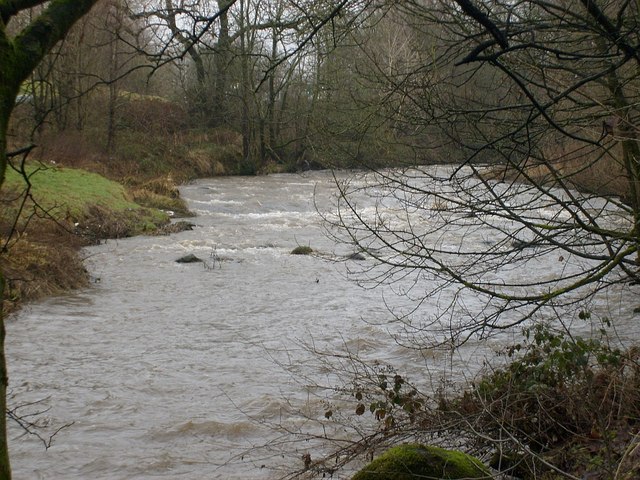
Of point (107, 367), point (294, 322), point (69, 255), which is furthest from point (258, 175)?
point (107, 367)

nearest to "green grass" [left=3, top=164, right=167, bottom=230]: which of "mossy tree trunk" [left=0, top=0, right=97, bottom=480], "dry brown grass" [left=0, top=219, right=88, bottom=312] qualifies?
"dry brown grass" [left=0, top=219, right=88, bottom=312]

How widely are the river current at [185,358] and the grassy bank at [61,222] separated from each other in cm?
51

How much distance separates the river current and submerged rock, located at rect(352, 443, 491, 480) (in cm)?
133

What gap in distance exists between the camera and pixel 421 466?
427 cm

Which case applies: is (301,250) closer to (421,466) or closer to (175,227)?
(175,227)

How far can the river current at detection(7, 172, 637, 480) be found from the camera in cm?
646

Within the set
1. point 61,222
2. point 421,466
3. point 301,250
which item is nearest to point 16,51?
point 421,466

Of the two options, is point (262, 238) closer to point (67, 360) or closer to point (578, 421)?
point (67, 360)

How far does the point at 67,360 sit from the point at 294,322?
3519 millimetres

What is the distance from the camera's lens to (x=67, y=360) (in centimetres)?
917

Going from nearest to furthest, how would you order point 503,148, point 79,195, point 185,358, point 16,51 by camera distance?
point 16,51, point 503,148, point 185,358, point 79,195

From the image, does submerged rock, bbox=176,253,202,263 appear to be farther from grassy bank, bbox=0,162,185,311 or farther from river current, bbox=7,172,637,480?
grassy bank, bbox=0,162,185,311

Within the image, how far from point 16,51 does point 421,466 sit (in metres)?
3.14

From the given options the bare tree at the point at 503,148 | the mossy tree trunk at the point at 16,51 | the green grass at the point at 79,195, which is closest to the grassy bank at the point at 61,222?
the green grass at the point at 79,195
